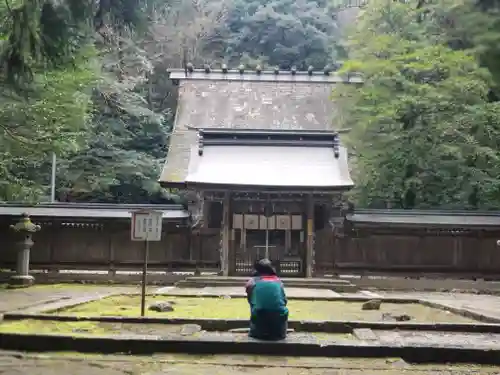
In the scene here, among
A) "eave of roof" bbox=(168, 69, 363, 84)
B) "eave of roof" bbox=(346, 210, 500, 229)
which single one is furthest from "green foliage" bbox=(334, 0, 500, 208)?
"eave of roof" bbox=(168, 69, 363, 84)

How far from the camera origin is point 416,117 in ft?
62.8

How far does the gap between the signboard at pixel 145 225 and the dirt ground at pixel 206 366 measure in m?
2.90

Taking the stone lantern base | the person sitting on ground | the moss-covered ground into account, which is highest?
the person sitting on ground

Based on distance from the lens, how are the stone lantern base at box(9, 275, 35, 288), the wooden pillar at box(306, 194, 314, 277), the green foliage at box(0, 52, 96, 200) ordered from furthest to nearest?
the wooden pillar at box(306, 194, 314, 277) < the stone lantern base at box(9, 275, 35, 288) < the green foliage at box(0, 52, 96, 200)

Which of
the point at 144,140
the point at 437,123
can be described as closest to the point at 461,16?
the point at 437,123

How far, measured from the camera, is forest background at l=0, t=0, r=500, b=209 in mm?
6242

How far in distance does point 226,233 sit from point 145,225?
9.27 m

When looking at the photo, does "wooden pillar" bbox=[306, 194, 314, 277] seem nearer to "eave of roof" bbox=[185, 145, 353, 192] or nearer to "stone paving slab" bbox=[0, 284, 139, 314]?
"eave of roof" bbox=[185, 145, 353, 192]

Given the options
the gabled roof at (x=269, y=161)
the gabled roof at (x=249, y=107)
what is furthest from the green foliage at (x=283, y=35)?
the gabled roof at (x=269, y=161)

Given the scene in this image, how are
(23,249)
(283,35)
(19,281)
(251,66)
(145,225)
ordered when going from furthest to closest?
(283,35), (251,66), (23,249), (19,281), (145,225)

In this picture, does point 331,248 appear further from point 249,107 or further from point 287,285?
point 249,107

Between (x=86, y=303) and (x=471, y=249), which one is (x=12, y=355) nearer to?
(x=86, y=303)

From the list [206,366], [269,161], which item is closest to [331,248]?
[269,161]

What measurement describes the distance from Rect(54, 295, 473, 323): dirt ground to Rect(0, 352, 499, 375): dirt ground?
2.48 m
